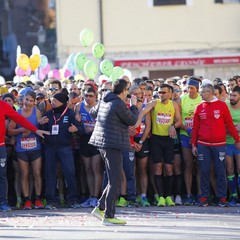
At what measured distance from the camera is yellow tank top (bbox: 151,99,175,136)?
15.5 metres

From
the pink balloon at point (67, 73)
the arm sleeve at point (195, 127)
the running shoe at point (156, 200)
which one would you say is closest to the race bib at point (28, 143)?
the running shoe at point (156, 200)

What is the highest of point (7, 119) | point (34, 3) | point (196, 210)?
point (34, 3)

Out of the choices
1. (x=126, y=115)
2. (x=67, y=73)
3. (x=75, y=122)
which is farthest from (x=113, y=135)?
(x=67, y=73)

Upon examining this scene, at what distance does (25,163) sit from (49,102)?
46.0 inches

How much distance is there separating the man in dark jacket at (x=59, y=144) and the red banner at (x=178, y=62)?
15.4 m

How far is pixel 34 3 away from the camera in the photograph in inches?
1280

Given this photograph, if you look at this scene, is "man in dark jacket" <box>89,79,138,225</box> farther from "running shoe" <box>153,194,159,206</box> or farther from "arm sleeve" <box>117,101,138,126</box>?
"running shoe" <box>153,194,159,206</box>

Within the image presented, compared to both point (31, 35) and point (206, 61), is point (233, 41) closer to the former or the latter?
point (206, 61)

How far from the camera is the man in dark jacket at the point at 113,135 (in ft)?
42.2

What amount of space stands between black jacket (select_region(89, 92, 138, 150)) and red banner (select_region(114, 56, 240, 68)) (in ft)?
58.5

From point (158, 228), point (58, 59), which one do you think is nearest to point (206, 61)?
point (58, 59)

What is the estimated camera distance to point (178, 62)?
3091 cm

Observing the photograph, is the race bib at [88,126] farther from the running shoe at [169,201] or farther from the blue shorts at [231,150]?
the blue shorts at [231,150]

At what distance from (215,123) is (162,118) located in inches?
35.8
